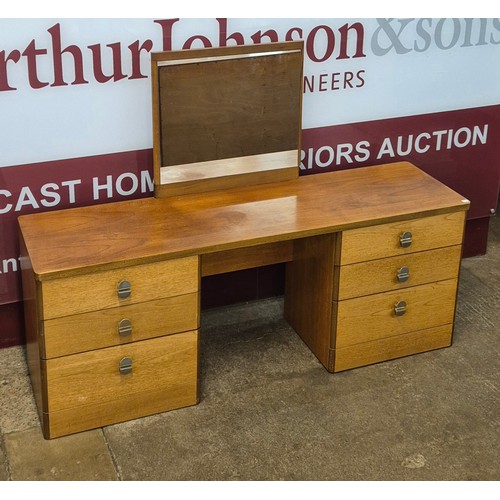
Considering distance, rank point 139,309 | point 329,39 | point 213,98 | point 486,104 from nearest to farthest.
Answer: point 139,309
point 213,98
point 329,39
point 486,104

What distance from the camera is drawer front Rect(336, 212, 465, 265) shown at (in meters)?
3.44

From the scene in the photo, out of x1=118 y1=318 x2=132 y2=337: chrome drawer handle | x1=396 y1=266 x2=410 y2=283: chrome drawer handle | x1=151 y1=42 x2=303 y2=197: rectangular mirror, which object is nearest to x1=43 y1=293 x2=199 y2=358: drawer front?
x1=118 y1=318 x2=132 y2=337: chrome drawer handle

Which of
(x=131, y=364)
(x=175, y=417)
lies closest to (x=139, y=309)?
A: (x=131, y=364)

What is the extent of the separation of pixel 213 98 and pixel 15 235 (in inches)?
34.5

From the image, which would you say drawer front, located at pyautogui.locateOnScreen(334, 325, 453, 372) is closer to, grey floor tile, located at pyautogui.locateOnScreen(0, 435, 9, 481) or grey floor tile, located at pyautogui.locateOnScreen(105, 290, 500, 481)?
grey floor tile, located at pyautogui.locateOnScreen(105, 290, 500, 481)

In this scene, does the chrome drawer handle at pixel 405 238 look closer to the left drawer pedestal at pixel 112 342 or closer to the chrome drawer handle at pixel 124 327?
the left drawer pedestal at pixel 112 342

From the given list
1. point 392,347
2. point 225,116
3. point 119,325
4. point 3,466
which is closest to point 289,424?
point 392,347

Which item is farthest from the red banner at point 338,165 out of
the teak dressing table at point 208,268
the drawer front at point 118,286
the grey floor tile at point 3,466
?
the grey floor tile at point 3,466

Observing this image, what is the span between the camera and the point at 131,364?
3287 millimetres

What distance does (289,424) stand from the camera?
3.37 metres

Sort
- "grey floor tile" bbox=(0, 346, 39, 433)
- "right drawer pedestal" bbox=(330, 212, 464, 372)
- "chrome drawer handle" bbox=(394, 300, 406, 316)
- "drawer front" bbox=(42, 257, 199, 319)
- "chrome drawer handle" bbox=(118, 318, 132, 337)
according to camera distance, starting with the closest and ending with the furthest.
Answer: "drawer front" bbox=(42, 257, 199, 319) → "chrome drawer handle" bbox=(118, 318, 132, 337) → "grey floor tile" bbox=(0, 346, 39, 433) → "right drawer pedestal" bbox=(330, 212, 464, 372) → "chrome drawer handle" bbox=(394, 300, 406, 316)

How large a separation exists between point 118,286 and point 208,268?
1.58 ft

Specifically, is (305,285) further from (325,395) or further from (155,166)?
(155,166)

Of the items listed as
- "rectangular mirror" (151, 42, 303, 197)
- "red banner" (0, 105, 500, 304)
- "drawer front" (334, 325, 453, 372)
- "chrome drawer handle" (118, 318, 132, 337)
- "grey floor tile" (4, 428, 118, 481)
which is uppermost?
"rectangular mirror" (151, 42, 303, 197)
